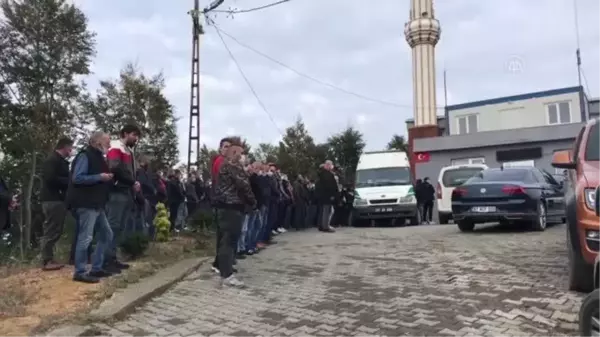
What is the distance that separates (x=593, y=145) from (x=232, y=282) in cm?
426

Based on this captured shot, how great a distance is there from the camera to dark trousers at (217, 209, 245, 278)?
7.40 metres

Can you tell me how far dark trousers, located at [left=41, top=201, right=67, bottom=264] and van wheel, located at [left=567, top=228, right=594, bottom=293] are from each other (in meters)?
5.74

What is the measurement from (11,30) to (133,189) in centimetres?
1217

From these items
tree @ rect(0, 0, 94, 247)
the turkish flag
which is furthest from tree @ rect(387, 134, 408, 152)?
tree @ rect(0, 0, 94, 247)

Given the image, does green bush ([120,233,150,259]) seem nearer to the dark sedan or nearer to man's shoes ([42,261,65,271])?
man's shoes ([42,261,65,271])

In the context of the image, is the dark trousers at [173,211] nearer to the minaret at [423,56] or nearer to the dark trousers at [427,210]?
the dark trousers at [427,210]

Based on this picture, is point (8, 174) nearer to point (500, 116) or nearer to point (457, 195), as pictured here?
point (457, 195)

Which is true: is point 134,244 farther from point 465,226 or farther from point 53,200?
point 465,226

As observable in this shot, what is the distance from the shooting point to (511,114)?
127 ft

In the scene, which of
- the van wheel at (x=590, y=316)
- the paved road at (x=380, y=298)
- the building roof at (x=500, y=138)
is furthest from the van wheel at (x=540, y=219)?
the building roof at (x=500, y=138)

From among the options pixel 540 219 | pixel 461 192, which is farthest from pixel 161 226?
pixel 540 219

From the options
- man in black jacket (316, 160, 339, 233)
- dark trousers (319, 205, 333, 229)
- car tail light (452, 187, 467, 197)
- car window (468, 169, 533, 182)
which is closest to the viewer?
car tail light (452, 187, 467, 197)

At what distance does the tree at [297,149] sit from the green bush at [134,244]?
99.3ft

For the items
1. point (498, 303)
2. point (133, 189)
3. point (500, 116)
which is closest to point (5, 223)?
point (133, 189)
